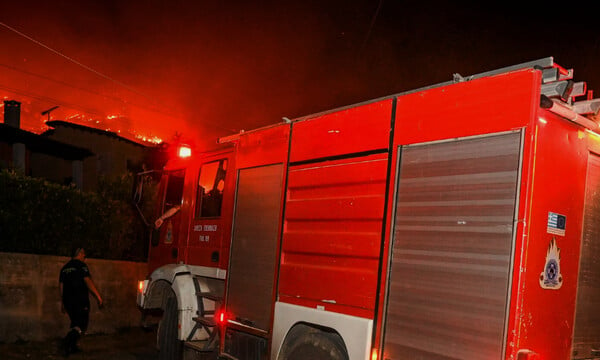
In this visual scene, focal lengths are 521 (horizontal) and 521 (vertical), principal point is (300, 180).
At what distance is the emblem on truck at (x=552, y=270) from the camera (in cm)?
323

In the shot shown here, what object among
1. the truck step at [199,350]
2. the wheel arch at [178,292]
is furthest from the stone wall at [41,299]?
the truck step at [199,350]

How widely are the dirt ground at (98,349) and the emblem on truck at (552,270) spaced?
6312 millimetres

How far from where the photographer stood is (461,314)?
3.29 m

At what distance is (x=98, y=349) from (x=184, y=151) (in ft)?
12.9

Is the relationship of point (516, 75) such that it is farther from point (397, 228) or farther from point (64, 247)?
point (64, 247)

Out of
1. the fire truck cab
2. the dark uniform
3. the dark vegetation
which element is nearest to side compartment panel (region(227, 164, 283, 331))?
the fire truck cab

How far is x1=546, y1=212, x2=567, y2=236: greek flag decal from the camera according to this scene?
3270 mm

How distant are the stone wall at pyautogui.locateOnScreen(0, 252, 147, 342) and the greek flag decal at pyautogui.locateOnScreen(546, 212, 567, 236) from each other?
8.57 m

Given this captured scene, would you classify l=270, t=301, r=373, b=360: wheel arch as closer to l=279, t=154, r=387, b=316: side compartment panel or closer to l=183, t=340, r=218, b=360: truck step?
l=279, t=154, r=387, b=316: side compartment panel

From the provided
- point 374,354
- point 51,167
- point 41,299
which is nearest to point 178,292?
point 374,354

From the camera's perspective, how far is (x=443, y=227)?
351 centimetres

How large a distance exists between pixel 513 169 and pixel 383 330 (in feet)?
4.79

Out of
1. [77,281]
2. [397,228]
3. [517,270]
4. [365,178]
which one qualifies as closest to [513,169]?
[517,270]

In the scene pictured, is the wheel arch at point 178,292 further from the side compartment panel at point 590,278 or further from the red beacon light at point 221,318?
the side compartment panel at point 590,278
